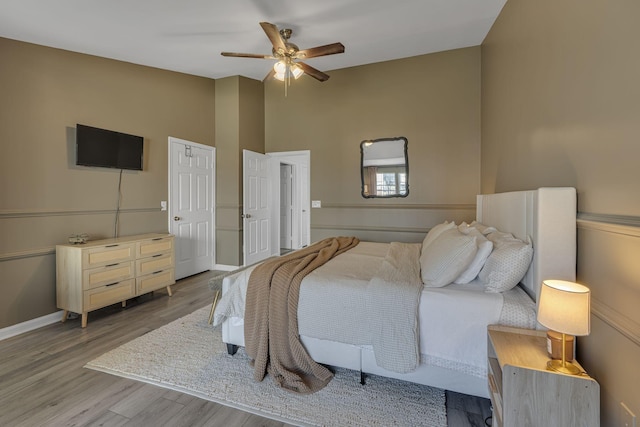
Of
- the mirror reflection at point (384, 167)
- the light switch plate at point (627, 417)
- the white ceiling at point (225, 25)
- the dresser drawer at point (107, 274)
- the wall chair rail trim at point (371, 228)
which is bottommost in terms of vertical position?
the light switch plate at point (627, 417)

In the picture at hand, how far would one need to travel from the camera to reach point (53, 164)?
285 cm

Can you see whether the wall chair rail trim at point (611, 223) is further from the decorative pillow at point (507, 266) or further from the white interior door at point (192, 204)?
the white interior door at point (192, 204)

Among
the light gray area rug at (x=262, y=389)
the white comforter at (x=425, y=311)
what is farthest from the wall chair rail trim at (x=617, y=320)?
the light gray area rug at (x=262, y=389)

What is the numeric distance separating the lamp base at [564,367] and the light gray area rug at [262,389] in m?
0.73

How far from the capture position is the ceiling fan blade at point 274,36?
2412 mm

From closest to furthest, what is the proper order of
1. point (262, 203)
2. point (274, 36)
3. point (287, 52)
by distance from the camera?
point (274, 36) → point (287, 52) → point (262, 203)

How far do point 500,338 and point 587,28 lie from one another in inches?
60.6

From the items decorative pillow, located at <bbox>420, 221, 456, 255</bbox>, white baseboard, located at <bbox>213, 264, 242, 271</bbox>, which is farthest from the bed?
white baseboard, located at <bbox>213, 264, 242, 271</bbox>

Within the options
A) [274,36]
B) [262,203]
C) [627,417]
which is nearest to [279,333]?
[627,417]

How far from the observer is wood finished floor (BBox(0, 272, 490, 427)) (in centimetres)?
161

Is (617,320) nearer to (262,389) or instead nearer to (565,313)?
(565,313)

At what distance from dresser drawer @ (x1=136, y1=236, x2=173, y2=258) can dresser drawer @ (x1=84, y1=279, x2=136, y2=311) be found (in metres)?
0.32

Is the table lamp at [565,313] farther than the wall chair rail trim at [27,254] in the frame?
No

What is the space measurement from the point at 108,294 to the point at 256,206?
2.45m
